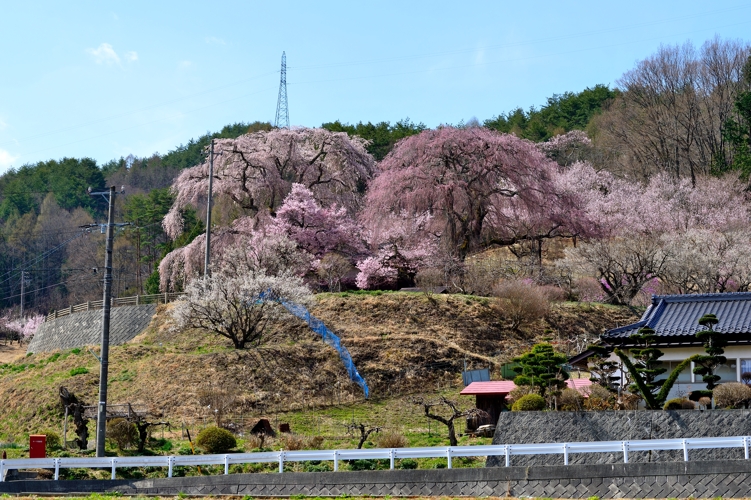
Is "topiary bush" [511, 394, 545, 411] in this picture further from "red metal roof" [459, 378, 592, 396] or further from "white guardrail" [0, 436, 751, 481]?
"red metal roof" [459, 378, 592, 396]

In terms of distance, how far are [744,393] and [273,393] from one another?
58.7 feet

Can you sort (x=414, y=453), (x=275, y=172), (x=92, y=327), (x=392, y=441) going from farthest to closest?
(x=275, y=172) → (x=92, y=327) → (x=392, y=441) → (x=414, y=453)

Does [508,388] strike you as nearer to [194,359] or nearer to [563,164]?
[194,359]

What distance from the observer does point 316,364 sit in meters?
36.8

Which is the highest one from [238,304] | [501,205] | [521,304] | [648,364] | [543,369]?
[501,205]

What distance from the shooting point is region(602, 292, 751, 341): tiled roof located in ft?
Result: 82.0

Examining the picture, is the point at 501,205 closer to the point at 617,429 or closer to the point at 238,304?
the point at 238,304

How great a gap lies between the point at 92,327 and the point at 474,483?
3326 cm

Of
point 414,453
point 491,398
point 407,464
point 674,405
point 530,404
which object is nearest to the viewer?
point 414,453

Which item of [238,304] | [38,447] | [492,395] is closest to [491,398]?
[492,395]

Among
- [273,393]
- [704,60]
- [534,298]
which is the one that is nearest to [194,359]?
[273,393]

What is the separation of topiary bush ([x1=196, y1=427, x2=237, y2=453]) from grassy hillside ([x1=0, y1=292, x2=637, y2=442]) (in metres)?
4.58

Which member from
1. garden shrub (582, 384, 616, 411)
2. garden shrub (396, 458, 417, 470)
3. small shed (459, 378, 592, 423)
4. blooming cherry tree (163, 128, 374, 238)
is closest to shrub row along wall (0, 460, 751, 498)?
garden shrub (396, 458, 417, 470)

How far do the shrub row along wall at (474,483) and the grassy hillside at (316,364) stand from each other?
10.4m
